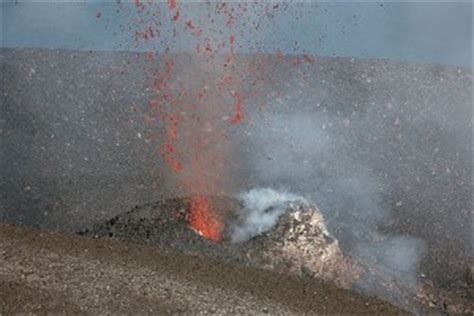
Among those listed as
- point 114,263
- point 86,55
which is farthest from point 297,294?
point 86,55

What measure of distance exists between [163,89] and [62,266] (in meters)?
17.5

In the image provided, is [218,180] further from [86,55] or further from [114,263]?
[114,263]

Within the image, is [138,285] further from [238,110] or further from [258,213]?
[238,110]

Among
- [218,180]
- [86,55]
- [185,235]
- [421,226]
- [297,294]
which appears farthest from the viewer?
[86,55]

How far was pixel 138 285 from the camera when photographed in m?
13.5

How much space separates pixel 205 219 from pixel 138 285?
8036mm

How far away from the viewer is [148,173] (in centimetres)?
2630

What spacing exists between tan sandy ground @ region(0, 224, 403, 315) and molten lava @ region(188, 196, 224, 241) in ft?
20.0

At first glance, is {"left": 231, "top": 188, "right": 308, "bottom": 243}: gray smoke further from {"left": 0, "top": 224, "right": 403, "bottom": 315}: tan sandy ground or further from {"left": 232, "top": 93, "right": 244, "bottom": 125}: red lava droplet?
{"left": 232, "top": 93, "right": 244, "bottom": 125}: red lava droplet

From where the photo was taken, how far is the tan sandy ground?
508 inches

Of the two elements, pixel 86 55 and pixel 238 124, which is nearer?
pixel 238 124

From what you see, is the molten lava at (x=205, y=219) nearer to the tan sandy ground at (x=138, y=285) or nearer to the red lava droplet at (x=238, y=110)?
the tan sandy ground at (x=138, y=285)

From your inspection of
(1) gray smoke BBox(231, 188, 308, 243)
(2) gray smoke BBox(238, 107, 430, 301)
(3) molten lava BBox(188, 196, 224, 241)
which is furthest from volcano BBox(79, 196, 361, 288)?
(2) gray smoke BBox(238, 107, 430, 301)

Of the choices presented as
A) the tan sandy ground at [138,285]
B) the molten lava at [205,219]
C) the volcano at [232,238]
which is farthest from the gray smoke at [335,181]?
the tan sandy ground at [138,285]
